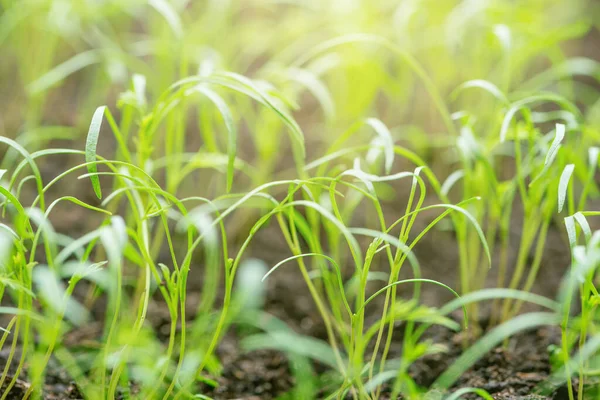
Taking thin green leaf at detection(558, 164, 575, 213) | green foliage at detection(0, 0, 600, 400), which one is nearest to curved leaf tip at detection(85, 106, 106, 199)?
green foliage at detection(0, 0, 600, 400)

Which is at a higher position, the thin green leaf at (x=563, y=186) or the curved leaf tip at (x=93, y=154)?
the curved leaf tip at (x=93, y=154)

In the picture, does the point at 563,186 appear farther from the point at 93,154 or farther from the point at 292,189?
the point at 93,154

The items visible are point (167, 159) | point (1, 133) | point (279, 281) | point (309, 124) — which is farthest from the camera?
point (309, 124)

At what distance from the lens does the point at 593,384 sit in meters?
0.79

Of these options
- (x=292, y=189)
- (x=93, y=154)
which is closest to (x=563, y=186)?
(x=292, y=189)

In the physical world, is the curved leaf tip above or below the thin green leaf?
above

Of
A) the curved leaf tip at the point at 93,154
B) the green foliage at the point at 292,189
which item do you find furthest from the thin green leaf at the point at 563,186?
the curved leaf tip at the point at 93,154

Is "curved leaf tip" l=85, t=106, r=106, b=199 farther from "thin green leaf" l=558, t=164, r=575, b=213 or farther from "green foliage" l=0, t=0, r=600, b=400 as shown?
"thin green leaf" l=558, t=164, r=575, b=213

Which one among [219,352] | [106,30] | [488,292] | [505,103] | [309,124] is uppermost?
[106,30]

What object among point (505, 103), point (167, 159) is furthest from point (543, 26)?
point (167, 159)

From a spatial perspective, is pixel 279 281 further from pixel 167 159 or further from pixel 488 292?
pixel 488 292

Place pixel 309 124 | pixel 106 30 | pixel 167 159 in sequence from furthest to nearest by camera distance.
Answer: pixel 106 30 → pixel 309 124 → pixel 167 159

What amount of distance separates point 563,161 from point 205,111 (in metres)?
0.58

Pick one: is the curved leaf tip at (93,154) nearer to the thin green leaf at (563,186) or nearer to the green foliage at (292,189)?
the green foliage at (292,189)
